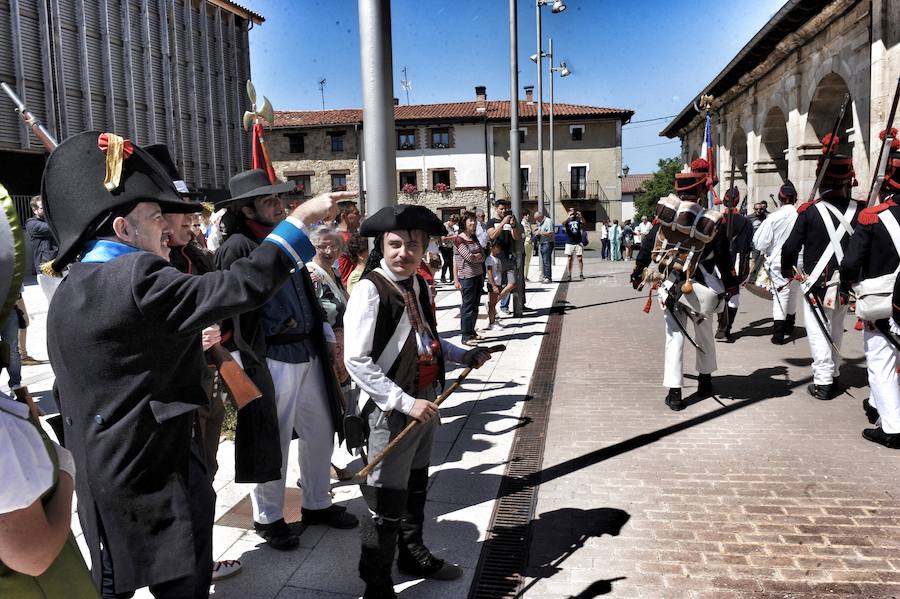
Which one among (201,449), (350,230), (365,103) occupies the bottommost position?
(201,449)

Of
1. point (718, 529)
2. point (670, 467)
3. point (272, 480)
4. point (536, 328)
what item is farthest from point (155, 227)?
point (536, 328)

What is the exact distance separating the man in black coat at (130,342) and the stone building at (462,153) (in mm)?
46500

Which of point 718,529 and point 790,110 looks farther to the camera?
point 790,110

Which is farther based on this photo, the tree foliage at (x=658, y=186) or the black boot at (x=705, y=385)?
the tree foliage at (x=658, y=186)

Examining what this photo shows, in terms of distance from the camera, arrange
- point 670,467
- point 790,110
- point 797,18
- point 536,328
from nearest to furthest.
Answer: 1. point 670,467
2. point 536,328
3. point 797,18
4. point 790,110

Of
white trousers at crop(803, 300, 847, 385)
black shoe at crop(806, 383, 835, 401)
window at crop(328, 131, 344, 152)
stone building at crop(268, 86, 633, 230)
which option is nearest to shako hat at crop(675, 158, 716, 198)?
white trousers at crop(803, 300, 847, 385)

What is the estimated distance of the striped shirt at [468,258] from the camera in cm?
959

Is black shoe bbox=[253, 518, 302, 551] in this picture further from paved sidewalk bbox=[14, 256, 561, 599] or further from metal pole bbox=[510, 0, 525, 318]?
metal pole bbox=[510, 0, 525, 318]

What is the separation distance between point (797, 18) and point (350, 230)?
12439mm

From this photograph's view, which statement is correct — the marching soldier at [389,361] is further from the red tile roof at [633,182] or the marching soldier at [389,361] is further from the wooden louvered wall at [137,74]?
the red tile roof at [633,182]

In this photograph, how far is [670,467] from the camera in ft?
15.8

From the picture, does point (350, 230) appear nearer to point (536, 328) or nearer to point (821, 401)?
point (821, 401)

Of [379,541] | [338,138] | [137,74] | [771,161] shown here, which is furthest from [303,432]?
[338,138]

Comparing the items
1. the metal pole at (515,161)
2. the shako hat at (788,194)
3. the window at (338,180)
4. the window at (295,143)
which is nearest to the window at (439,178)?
the window at (338,180)
